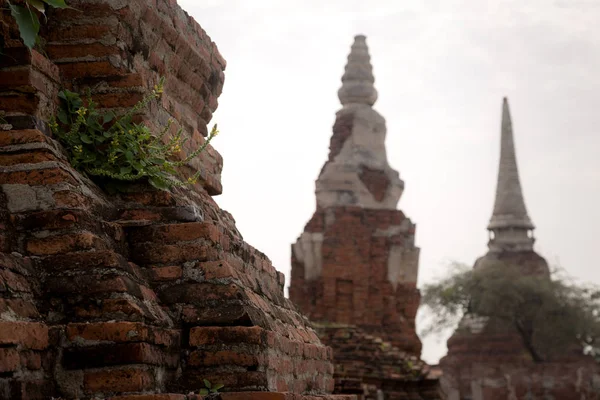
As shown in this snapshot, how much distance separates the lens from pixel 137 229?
4.10m

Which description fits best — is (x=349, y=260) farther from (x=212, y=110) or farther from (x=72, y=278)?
(x=72, y=278)

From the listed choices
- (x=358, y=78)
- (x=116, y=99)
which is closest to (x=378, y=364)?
(x=358, y=78)

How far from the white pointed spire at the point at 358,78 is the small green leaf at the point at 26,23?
16117 mm

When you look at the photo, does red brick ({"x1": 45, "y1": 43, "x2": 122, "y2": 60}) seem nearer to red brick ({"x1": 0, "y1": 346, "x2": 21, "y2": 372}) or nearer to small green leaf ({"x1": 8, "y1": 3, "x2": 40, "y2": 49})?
small green leaf ({"x1": 8, "y1": 3, "x2": 40, "y2": 49})

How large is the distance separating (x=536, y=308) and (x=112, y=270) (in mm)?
27490

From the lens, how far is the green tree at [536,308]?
30.0m

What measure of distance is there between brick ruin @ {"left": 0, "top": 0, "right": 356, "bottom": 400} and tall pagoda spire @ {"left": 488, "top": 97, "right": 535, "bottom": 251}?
2801cm

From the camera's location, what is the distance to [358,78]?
20188mm

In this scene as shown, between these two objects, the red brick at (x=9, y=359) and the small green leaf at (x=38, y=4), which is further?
the small green leaf at (x=38, y=4)

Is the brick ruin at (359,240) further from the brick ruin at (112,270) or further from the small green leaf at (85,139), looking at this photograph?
the small green leaf at (85,139)

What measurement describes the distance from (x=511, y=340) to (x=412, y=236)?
1085 cm

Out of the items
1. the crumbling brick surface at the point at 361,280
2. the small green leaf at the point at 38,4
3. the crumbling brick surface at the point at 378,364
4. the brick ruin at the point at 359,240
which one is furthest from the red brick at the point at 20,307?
the crumbling brick surface at the point at 361,280

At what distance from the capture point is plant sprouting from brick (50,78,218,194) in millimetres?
4238

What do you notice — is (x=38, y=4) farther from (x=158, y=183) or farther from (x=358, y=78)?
(x=358, y=78)
